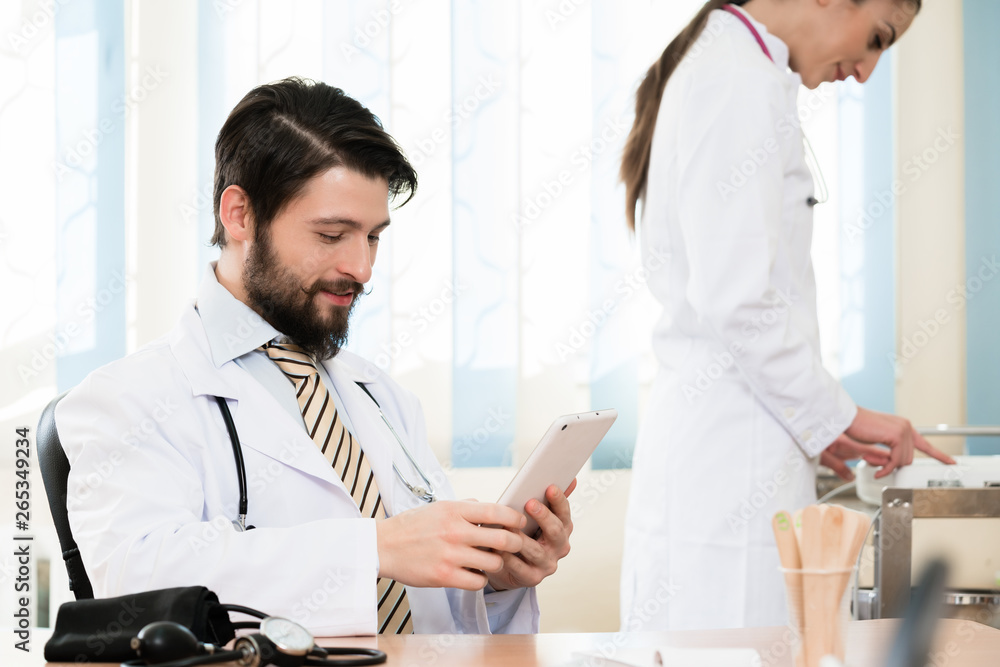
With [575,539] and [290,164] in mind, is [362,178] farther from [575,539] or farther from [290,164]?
[575,539]

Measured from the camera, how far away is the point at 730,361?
137 centimetres

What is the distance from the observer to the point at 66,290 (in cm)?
207

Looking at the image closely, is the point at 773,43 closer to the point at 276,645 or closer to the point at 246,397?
the point at 246,397

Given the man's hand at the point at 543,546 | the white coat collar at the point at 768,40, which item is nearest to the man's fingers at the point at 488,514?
the man's hand at the point at 543,546

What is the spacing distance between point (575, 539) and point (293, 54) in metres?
1.38

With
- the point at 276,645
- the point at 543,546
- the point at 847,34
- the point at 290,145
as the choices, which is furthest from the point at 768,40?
the point at 276,645

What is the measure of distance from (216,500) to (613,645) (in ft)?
1.61

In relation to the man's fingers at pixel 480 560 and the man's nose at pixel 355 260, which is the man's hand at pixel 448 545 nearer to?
the man's fingers at pixel 480 560

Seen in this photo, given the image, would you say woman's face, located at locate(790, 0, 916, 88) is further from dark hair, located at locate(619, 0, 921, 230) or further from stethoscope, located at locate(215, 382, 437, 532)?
stethoscope, located at locate(215, 382, 437, 532)

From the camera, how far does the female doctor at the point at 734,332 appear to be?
4.35ft

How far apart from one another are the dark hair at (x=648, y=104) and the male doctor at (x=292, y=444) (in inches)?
15.4

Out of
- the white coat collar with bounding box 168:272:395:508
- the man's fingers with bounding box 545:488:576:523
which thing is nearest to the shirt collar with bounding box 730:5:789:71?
the man's fingers with bounding box 545:488:576:523

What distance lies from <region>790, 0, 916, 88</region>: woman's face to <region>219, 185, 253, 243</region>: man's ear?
0.91 metres

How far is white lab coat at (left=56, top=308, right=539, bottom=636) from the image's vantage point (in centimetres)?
92
